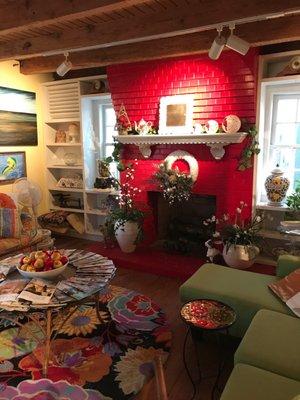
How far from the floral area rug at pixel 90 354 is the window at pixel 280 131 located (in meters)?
1.99

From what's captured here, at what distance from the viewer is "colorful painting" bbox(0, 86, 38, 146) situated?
4055mm

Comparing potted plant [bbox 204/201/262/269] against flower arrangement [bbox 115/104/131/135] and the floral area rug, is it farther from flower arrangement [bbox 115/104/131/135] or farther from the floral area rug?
flower arrangement [bbox 115/104/131/135]

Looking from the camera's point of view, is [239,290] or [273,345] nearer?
[273,345]

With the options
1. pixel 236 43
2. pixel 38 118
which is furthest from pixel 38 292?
pixel 38 118

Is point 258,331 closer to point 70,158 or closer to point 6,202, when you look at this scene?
point 6,202

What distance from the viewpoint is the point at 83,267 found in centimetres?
231

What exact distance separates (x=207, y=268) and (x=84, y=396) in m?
1.28

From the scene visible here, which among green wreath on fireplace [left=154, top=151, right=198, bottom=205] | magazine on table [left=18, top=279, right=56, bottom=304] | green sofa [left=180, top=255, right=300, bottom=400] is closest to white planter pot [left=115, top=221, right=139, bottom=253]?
green wreath on fireplace [left=154, top=151, right=198, bottom=205]

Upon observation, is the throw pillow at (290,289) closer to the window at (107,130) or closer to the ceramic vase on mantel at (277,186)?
the ceramic vase on mantel at (277,186)

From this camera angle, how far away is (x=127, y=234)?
12.3ft

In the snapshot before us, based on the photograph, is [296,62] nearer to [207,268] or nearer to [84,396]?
[207,268]

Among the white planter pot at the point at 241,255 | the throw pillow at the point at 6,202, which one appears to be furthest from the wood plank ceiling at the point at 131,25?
the white planter pot at the point at 241,255

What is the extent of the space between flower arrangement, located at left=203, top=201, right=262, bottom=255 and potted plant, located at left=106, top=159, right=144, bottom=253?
2.88 ft

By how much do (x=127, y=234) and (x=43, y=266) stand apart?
65.1 inches
